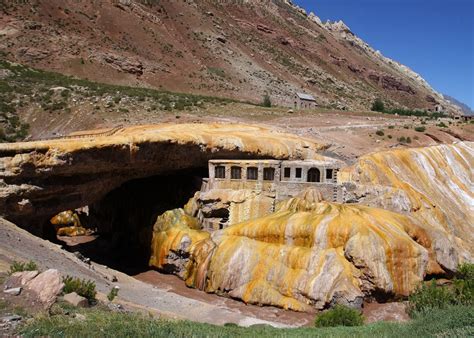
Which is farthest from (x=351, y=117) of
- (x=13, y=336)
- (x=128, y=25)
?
(x=13, y=336)

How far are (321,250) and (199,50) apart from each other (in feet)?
263

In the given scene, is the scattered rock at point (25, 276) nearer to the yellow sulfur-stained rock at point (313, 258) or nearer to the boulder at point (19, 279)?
the boulder at point (19, 279)

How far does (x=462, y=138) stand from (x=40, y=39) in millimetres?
66120

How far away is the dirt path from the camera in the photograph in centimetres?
2164

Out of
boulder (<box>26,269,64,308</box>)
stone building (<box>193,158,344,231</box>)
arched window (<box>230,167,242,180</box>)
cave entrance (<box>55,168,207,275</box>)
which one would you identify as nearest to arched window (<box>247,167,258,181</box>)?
stone building (<box>193,158,344,231</box>)

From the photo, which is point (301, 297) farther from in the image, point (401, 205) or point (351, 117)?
point (351, 117)

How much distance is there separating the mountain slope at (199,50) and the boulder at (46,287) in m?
65.5

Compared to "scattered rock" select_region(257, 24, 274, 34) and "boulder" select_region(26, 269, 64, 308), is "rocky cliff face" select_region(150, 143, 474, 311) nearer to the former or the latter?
"boulder" select_region(26, 269, 64, 308)

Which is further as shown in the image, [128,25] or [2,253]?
[128,25]

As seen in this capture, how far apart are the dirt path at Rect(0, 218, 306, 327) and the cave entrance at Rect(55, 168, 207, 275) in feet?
29.2

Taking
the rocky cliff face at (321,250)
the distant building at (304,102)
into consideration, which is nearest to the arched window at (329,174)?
the rocky cliff face at (321,250)

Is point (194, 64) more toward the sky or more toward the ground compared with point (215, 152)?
more toward the sky

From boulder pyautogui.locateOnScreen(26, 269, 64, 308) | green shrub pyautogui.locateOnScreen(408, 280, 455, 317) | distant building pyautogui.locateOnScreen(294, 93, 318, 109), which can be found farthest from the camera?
distant building pyautogui.locateOnScreen(294, 93, 318, 109)

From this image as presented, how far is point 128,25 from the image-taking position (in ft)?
298
